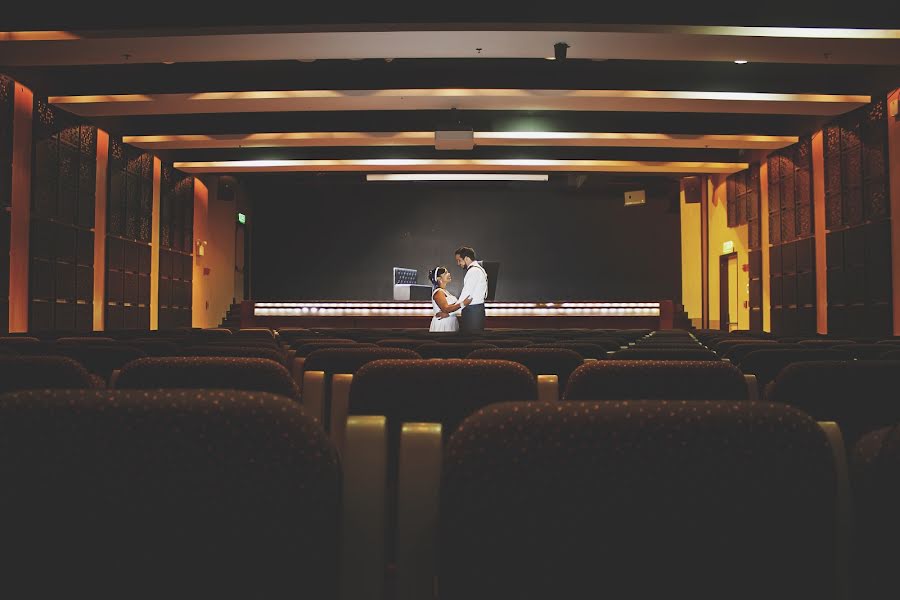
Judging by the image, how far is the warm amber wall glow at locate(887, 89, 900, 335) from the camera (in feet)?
32.8

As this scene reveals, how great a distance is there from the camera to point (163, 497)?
0.76 meters

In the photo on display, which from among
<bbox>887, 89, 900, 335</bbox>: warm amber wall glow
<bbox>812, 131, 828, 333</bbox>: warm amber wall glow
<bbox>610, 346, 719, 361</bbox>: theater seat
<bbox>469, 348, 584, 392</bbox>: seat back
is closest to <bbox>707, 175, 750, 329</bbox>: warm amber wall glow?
<bbox>812, 131, 828, 333</bbox>: warm amber wall glow

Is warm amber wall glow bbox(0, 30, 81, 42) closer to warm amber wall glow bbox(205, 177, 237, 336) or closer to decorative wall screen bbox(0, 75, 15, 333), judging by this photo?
decorative wall screen bbox(0, 75, 15, 333)

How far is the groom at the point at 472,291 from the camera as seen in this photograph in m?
8.45

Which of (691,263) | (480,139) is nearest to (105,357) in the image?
(480,139)

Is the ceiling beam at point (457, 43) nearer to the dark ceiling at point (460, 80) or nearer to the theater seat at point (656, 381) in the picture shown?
the dark ceiling at point (460, 80)

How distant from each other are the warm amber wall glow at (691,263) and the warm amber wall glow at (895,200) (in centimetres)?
718

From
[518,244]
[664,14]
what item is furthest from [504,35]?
[518,244]

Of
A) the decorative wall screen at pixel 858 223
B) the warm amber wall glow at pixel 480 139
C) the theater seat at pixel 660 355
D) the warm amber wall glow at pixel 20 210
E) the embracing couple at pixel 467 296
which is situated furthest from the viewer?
the warm amber wall glow at pixel 480 139

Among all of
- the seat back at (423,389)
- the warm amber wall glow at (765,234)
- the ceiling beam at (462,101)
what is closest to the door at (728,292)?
the warm amber wall glow at (765,234)

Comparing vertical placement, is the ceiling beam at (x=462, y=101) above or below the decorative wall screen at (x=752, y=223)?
above

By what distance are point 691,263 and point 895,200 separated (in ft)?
26.3

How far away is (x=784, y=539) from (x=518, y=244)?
18333 mm

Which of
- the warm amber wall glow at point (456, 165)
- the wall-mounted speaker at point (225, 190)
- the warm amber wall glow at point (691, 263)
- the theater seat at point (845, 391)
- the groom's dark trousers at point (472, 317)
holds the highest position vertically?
the warm amber wall glow at point (456, 165)
